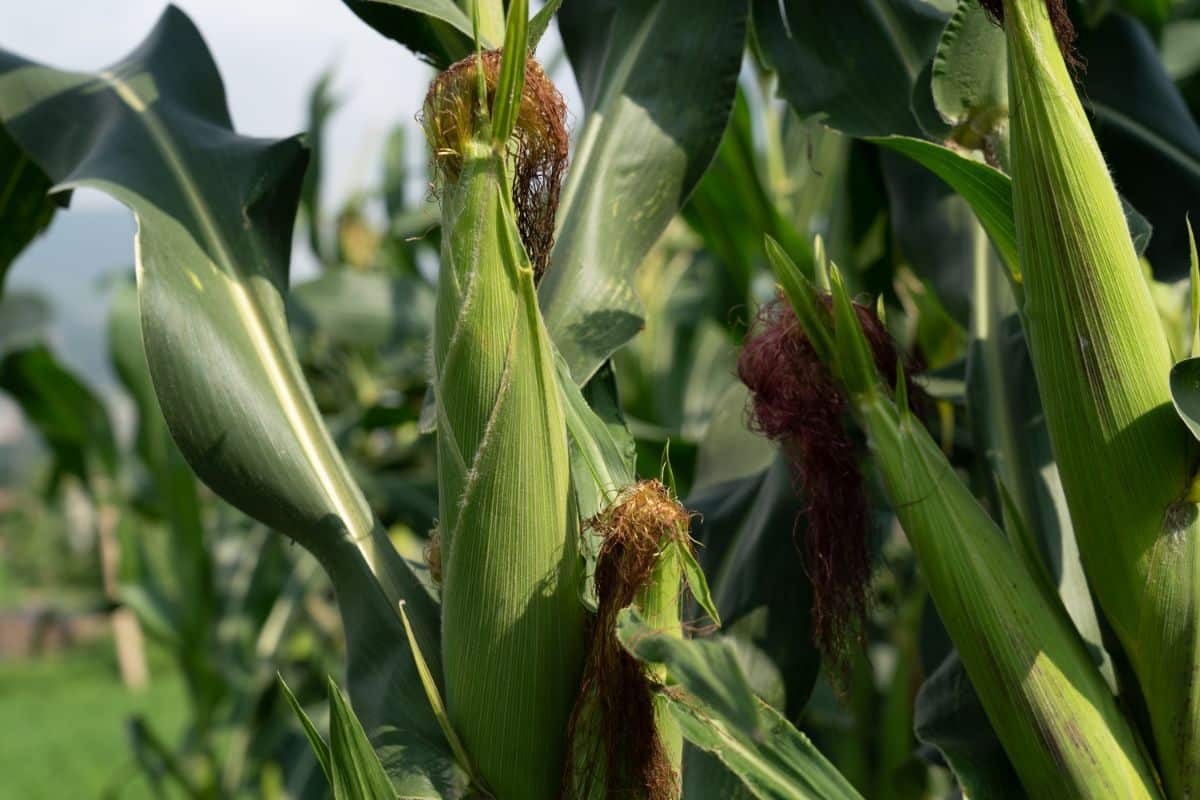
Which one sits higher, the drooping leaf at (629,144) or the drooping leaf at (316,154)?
the drooping leaf at (629,144)

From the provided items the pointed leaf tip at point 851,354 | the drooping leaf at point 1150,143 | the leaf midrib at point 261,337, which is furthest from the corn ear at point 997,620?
the drooping leaf at point 1150,143

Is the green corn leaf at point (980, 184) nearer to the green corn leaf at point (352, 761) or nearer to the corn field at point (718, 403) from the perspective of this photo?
the corn field at point (718, 403)

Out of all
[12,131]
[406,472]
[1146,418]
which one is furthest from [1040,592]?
[406,472]

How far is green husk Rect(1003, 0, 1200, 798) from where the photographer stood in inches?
23.3

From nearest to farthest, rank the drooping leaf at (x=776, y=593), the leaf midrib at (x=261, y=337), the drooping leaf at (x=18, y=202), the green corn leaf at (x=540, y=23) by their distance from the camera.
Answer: the green corn leaf at (x=540, y=23)
the leaf midrib at (x=261, y=337)
the drooping leaf at (x=776, y=593)
the drooping leaf at (x=18, y=202)

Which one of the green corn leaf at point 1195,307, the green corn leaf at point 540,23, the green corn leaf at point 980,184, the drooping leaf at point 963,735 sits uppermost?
the green corn leaf at point 540,23

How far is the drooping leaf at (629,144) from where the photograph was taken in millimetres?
824

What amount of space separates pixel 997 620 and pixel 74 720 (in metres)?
7.27

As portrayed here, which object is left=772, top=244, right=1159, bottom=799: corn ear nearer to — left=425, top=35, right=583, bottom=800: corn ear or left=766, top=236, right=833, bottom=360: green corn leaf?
left=766, top=236, right=833, bottom=360: green corn leaf

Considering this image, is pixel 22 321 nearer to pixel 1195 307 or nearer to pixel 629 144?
pixel 629 144

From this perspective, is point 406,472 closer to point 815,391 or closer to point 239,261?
point 239,261

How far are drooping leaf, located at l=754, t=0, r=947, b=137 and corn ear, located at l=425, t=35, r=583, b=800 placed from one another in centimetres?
43

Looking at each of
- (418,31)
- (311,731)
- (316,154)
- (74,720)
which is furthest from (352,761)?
(74,720)

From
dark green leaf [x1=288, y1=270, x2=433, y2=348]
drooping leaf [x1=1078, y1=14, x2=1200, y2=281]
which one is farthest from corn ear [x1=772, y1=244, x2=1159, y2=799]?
dark green leaf [x1=288, y1=270, x2=433, y2=348]
